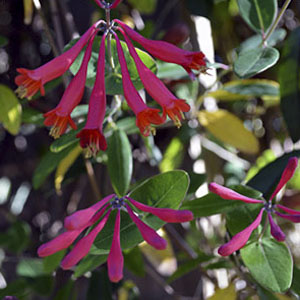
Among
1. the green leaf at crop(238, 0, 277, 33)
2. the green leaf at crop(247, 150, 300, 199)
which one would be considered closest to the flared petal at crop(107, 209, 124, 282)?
the green leaf at crop(247, 150, 300, 199)

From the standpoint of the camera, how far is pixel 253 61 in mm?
655

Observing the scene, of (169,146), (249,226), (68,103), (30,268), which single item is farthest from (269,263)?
(30,268)

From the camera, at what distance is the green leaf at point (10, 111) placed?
774 millimetres

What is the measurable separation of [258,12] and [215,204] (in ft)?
0.91

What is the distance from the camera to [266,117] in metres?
1.19

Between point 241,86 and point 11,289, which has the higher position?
point 241,86

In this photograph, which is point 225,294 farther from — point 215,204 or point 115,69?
point 115,69

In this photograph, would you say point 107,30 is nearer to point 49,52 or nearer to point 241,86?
point 241,86

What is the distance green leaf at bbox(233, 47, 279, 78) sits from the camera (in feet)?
2.04

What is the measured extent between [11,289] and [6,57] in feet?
1.92

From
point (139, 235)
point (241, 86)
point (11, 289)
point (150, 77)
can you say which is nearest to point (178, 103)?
point (150, 77)

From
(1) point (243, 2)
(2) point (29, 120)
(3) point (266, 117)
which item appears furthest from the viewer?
(3) point (266, 117)

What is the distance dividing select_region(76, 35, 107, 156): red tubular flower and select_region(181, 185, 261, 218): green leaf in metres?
0.17

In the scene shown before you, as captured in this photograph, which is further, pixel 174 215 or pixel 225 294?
pixel 225 294
